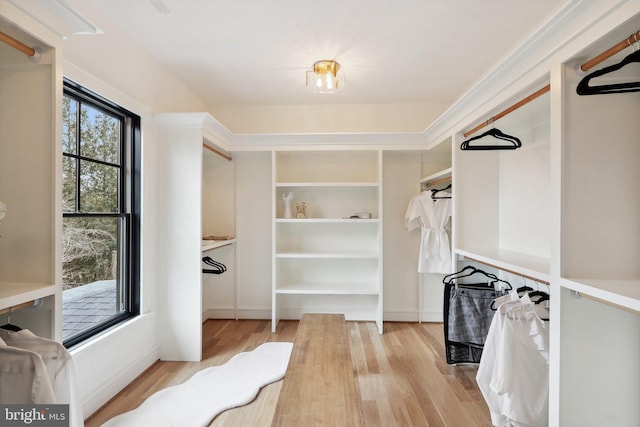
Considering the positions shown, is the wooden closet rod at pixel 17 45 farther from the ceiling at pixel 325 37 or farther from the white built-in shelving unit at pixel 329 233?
the white built-in shelving unit at pixel 329 233

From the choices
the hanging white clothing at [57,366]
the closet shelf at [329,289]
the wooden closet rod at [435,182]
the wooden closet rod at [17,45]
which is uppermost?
the wooden closet rod at [17,45]

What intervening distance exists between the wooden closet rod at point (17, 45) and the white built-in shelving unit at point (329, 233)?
8.76ft

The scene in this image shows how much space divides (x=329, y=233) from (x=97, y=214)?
7.72 ft

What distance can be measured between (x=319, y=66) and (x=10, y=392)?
2744 millimetres

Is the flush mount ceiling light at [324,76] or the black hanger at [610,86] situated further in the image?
the flush mount ceiling light at [324,76]

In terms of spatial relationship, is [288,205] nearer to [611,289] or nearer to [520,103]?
[520,103]

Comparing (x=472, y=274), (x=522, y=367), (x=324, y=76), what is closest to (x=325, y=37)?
(x=324, y=76)

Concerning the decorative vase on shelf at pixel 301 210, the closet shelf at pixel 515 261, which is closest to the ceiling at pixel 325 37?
the decorative vase on shelf at pixel 301 210

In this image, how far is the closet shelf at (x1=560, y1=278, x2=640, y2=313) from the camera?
1088 mm

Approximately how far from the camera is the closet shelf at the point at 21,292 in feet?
3.50

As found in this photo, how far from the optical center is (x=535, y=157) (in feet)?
7.67

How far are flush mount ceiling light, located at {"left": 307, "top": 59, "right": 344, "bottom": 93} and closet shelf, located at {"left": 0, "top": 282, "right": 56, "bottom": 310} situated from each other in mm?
2323

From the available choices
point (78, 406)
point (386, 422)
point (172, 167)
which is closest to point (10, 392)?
point (78, 406)

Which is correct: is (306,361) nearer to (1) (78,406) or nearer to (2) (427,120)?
(1) (78,406)
